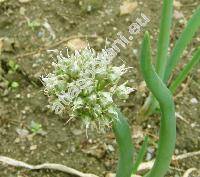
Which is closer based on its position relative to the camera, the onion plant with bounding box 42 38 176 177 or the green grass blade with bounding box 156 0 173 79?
the onion plant with bounding box 42 38 176 177

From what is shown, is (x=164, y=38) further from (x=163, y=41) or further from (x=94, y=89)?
(x=94, y=89)

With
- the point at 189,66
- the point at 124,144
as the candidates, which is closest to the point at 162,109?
the point at 124,144

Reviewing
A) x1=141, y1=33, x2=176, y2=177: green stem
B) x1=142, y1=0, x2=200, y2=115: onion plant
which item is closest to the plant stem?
x1=142, y1=0, x2=200, y2=115: onion plant

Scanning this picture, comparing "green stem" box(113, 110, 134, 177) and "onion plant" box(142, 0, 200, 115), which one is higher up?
"onion plant" box(142, 0, 200, 115)

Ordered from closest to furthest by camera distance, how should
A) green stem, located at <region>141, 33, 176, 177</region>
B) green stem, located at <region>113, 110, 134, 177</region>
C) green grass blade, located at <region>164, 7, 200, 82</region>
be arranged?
green stem, located at <region>141, 33, 176, 177</region>, green stem, located at <region>113, 110, 134, 177</region>, green grass blade, located at <region>164, 7, 200, 82</region>

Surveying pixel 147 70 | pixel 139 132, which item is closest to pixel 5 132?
pixel 139 132

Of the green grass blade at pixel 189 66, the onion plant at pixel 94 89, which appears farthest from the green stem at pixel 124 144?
the green grass blade at pixel 189 66

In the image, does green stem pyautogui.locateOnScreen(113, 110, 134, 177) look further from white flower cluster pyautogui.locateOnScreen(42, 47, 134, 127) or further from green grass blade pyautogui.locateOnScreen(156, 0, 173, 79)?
green grass blade pyautogui.locateOnScreen(156, 0, 173, 79)

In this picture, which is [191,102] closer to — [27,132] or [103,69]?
[27,132]
